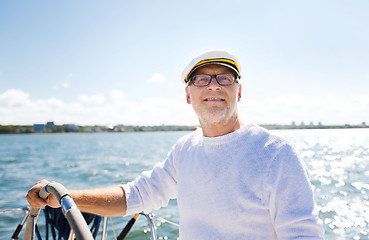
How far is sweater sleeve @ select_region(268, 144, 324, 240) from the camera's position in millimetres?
1188

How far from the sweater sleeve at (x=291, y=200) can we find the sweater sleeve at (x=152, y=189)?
0.84 metres

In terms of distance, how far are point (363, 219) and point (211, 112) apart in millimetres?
8782

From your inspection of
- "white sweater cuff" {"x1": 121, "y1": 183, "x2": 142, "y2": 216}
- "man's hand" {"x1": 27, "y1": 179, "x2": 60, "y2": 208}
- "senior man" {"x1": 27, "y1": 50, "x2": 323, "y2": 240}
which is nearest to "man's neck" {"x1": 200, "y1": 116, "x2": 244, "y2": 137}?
"senior man" {"x1": 27, "y1": 50, "x2": 323, "y2": 240}

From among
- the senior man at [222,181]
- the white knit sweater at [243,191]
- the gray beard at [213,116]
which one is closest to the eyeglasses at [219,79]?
the senior man at [222,181]

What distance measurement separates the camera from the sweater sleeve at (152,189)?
1861 millimetres

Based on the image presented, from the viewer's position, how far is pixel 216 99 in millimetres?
1641

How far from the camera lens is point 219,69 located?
64.5 inches

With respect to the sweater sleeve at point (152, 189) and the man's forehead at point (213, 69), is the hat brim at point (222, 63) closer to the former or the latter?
the man's forehead at point (213, 69)

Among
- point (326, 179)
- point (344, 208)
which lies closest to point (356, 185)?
point (326, 179)

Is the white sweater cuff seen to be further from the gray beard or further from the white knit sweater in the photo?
the gray beard

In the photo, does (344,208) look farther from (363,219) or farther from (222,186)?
(222,186)

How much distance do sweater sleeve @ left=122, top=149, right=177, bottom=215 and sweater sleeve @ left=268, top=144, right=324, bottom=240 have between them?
0.84 metres

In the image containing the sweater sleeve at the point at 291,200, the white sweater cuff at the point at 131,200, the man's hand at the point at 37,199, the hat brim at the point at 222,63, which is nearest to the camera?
the sweater sleeve at the point at 291,200

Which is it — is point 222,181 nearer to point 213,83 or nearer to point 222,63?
point 213,83
